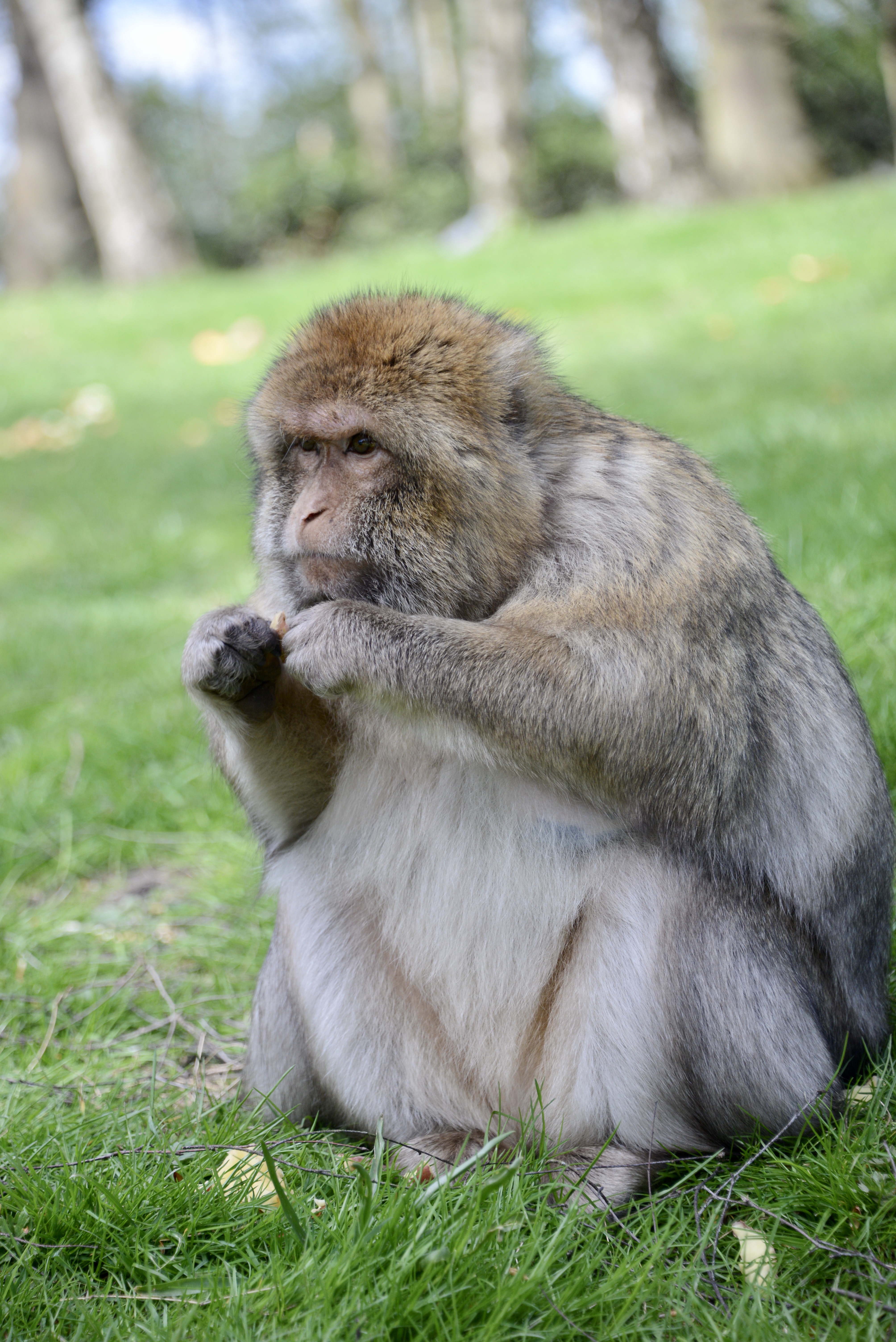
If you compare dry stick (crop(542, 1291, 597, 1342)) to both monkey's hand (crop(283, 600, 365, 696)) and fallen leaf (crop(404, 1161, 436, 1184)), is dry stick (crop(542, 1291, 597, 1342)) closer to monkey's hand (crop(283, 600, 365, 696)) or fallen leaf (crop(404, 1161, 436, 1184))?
fallen leaf (crop(404, 1161, 436, 1184))

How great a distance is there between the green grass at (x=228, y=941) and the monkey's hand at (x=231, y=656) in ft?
3.13

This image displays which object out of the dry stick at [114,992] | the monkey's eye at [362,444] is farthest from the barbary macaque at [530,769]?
the dry stick at [114,992]

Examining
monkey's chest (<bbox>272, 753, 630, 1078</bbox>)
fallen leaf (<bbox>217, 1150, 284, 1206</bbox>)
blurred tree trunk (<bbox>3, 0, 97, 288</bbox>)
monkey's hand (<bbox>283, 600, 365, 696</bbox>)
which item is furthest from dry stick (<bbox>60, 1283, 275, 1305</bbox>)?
blurred tree trunk (<bbox>3, 0, 97, 288</bbox>)

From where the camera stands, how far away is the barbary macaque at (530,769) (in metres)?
2.36

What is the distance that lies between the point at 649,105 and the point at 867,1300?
629 inches

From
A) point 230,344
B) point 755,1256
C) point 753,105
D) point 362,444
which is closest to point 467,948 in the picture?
point 755,1256

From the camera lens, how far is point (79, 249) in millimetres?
19578

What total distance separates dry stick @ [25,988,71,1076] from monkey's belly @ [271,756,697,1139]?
2.91 feet

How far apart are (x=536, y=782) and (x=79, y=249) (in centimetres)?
1958

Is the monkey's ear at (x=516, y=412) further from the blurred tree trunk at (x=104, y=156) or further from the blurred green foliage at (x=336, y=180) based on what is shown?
the blurred green foliage at (x=336, y=180)

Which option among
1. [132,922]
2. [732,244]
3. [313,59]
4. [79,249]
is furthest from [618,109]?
[313,59]

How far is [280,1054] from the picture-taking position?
278 cm

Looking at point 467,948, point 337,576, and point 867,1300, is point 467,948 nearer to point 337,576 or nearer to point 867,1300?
point 337,576

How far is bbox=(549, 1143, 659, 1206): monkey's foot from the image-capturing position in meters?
2.34
